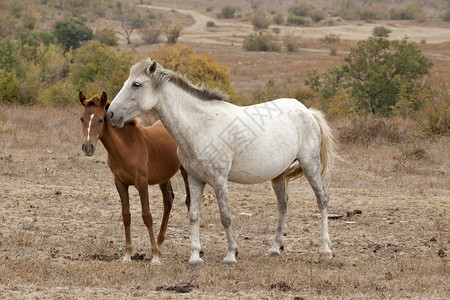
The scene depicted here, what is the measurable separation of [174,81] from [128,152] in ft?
3.15

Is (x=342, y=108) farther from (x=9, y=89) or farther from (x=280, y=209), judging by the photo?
(x=280, y=209)

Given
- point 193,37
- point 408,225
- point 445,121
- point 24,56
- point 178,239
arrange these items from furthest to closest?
point 193,37 → point 24,56 → point 445,121 → point 408,225 → point 178,239

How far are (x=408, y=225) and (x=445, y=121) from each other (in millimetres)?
9143

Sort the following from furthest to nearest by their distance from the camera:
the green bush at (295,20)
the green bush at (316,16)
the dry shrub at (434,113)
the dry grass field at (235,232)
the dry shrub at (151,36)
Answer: the green bush at (316,16), the green bush at (295,20), the dry shrub at (151,36), the dry shrub at (434,113), the dry grass field at (235,232)

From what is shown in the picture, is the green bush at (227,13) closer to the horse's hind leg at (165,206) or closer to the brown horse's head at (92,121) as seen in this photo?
the horse's hind leg at (165,206)

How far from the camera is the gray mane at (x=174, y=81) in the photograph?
6695 mm

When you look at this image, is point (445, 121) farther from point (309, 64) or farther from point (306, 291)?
point (309, 64)

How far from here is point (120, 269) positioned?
6754mm

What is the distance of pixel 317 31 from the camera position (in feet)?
218

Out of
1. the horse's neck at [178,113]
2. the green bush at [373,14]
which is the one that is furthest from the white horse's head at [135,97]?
the green bush at [373,14]

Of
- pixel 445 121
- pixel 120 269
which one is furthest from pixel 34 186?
pixel 445 121

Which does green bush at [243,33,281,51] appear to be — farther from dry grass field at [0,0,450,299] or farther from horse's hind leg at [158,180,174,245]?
horse's hind leg at [158,180,174,245]

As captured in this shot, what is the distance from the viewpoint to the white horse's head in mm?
6570

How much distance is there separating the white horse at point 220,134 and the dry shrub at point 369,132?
950 cm
